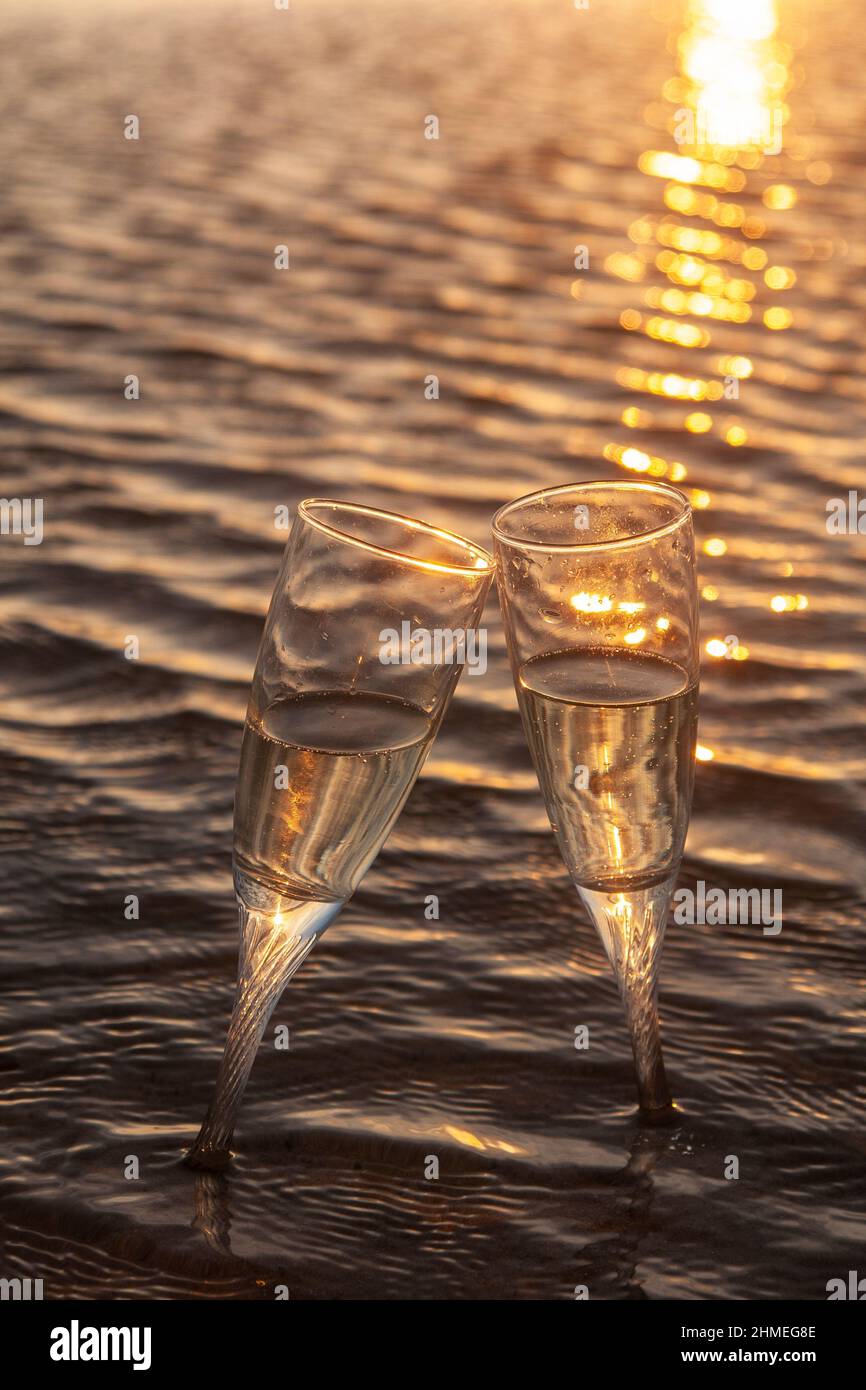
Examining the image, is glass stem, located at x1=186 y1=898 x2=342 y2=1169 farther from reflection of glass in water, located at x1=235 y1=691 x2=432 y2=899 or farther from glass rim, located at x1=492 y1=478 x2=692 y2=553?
glass rim, located at x1=492 y1=478 x2=692 y2=553

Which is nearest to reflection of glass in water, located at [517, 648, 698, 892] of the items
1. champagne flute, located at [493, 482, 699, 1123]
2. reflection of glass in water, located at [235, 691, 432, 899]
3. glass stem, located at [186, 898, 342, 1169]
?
champagne flute, located at [493, 482, 699, 1123]

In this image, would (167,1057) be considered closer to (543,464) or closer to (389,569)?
(389,569)

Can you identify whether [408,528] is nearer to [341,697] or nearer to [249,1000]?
[341,697]

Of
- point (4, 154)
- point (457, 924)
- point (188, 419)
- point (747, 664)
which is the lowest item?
point (457, 924)

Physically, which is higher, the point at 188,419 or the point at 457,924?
the point at 188,419

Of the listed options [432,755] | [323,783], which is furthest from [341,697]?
[432,755]

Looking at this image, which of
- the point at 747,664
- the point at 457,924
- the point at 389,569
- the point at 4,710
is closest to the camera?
the point at 389,569

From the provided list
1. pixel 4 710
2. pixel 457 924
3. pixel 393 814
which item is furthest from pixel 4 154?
pixel 393 814
